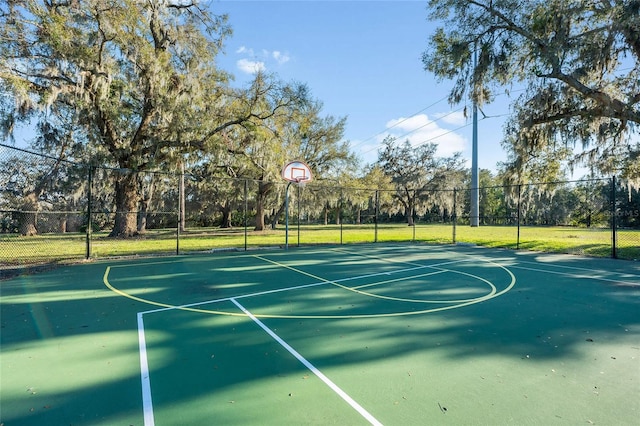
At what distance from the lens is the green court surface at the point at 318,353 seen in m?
2.18

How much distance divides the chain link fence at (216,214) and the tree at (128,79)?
177cm

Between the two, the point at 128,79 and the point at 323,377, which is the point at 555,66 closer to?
the point at 323,377

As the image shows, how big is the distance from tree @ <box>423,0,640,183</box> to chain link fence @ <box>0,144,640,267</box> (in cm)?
188

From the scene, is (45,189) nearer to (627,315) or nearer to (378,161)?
(627,315)

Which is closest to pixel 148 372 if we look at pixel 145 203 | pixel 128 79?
pixel 128 79

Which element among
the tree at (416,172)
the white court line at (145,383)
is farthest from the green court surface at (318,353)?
the tree at (416,172)

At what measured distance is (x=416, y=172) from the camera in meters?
34.1

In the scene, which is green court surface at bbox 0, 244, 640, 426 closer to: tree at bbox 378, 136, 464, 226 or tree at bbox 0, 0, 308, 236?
tree at bbox 0, 0, 308, 236

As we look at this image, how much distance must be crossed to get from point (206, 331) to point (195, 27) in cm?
1548

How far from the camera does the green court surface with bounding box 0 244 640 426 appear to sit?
218cm

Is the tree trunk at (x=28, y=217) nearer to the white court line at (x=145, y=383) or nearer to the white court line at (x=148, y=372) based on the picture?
the white court line at (x=148, y=372)

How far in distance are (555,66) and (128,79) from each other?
633 inches

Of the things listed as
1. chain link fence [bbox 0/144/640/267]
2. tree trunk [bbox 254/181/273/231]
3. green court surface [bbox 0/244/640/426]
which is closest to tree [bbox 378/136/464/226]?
chain link fence [bbox 0/144/640/267]

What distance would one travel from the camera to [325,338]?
3430mm
